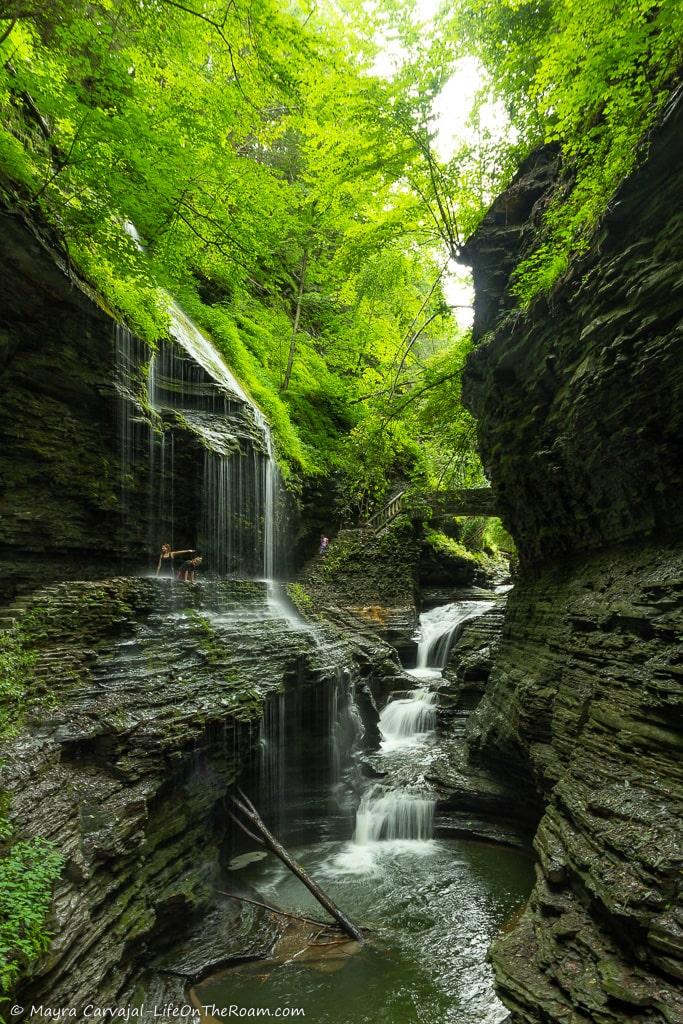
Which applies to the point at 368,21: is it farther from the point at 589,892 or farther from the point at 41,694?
the point at 589,892

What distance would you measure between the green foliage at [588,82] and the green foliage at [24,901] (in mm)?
9458

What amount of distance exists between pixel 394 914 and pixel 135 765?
4516 mm

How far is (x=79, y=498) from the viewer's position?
10023 millimetres

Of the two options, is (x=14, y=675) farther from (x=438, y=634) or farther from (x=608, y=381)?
(x=438, y=634)

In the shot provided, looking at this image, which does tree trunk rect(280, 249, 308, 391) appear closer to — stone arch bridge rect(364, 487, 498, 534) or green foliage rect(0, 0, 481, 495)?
green foliage rect(0, 0, 481, 495)

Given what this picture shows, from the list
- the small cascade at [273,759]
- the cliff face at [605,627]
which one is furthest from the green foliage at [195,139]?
the small cascade at [273,759]

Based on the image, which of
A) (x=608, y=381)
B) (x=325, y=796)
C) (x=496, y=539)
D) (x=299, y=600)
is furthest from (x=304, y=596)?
(x=496, y=539)

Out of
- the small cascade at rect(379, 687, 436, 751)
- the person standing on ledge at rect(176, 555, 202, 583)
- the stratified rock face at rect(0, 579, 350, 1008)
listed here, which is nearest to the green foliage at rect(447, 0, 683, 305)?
the stratified rock face at rect(0, 579, 350, 1008)

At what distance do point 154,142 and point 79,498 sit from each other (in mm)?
6634

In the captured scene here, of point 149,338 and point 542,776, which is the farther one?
point 149,338

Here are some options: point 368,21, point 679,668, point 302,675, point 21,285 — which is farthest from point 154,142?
point 679,668

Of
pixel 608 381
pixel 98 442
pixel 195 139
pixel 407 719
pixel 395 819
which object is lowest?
pixel 395 819

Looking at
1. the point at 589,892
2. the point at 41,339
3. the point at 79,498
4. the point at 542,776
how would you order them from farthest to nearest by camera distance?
the point at 79,498
the point at 41,339
the point at 542,776
the point at 589,892

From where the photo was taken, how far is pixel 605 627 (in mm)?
6750
